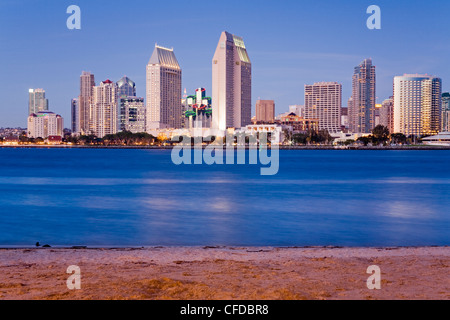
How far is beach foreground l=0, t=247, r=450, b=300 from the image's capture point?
987 cm

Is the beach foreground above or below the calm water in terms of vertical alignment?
above

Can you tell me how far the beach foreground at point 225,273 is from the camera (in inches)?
388

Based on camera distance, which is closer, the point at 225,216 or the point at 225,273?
the point at 225,273

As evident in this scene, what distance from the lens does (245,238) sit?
22.6m

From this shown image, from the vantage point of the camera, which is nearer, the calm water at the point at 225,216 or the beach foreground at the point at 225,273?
the beach foreground at the point at 225,273

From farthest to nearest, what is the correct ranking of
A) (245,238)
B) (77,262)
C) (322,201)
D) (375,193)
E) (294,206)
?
(375,193) < (322,201) < (294,206) < (245,238) < (77,262)

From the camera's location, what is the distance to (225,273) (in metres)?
11.9

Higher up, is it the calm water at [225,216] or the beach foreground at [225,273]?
the beach foreground at [225,273]

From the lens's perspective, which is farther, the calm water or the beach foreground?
the calm water

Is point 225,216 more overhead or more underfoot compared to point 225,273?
more underfoot

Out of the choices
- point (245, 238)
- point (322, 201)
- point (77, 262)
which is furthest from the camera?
point (322, 201)
